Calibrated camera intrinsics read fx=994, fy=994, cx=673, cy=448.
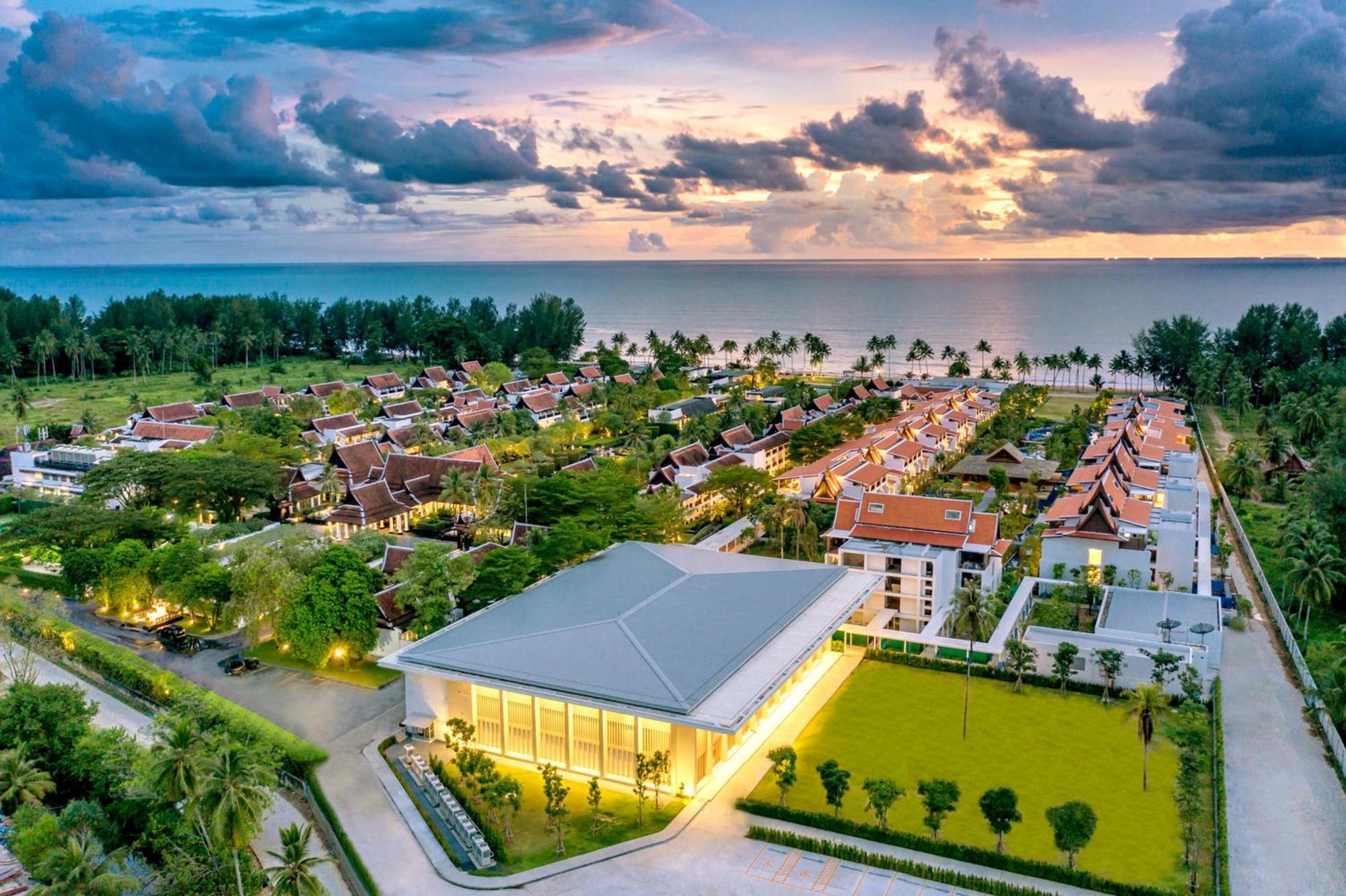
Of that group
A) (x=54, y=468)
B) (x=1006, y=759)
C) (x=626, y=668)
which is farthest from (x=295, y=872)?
(x=54, y=468)

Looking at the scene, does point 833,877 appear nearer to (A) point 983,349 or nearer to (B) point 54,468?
(B) point 54,468

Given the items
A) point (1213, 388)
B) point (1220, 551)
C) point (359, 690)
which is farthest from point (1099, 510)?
point (1213, 388)

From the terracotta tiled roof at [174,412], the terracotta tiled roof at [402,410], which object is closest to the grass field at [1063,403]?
the terracotta tiled roof at [402,410]

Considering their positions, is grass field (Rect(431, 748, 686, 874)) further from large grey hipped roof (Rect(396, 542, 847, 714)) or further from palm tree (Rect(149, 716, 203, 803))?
palm tree (Rect(149, 716, 203, 803))

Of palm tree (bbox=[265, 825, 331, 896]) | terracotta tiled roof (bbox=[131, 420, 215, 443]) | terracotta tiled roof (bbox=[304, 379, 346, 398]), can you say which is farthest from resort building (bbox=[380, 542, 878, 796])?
terracotta tiled roof (bbox=[304, 379, 346, 398])

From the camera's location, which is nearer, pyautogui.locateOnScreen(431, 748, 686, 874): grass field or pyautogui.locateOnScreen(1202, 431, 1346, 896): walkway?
pyautogui.locateOnScreen(1202, 431, 1346, 896): walkway
